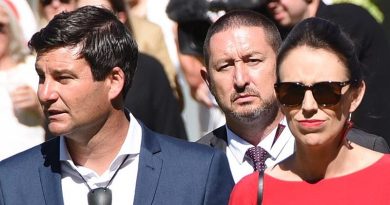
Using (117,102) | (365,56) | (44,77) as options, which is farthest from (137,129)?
(365,56)

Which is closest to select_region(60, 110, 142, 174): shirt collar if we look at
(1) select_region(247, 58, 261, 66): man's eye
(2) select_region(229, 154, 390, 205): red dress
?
(1) select_region(247, 58, 261, 66): man's eye

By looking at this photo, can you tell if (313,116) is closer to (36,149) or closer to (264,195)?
(264,195)

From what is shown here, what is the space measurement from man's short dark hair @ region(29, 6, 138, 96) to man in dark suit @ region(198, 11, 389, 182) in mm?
486

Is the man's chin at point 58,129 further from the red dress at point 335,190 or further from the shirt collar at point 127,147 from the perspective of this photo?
the red dress at point 335,190

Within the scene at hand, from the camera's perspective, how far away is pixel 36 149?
16.2 feet

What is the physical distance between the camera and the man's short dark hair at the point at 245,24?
17.7 feet

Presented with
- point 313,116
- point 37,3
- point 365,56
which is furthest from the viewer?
point 37,3

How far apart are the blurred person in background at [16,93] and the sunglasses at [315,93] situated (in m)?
2.52

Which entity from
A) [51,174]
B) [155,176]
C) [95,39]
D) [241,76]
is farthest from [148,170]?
[241,76]

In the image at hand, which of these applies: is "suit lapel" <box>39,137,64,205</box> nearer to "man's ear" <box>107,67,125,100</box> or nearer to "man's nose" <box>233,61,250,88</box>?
"man's ear" <box>107,67,125,100</box>

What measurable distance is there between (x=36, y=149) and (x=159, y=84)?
161 cm

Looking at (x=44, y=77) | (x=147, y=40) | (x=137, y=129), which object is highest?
(x=44, y=77)

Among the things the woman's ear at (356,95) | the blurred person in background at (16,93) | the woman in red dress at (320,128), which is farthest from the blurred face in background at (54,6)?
the woman's ear at (356,95)

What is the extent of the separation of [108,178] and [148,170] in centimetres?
16
